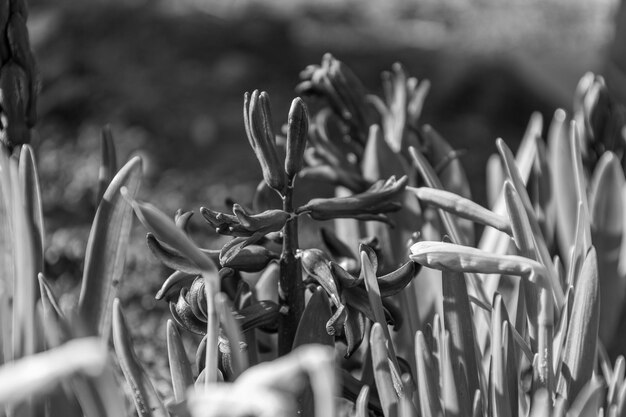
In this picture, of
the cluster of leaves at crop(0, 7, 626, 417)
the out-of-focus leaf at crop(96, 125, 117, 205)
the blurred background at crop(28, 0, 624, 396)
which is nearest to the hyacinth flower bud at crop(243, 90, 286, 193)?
the cluster of leaves at crop(0, 7, 626, 417)

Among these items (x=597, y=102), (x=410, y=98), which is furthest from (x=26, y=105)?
(x=597, y=102)

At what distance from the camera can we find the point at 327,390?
13.0 inches

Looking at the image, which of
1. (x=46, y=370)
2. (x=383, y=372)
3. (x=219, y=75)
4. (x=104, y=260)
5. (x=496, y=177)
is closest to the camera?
(x=46, y=370)

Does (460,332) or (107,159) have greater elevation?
(107,159)

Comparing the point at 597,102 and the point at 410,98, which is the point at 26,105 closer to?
the point at 410,98

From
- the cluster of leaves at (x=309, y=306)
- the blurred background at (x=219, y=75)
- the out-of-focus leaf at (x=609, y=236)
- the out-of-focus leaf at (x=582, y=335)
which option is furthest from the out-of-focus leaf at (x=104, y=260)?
the blurred background at (x=219, y=75)

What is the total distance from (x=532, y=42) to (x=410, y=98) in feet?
9.62

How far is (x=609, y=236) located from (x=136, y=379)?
55 cm

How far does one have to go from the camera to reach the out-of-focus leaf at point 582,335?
1.93 feet

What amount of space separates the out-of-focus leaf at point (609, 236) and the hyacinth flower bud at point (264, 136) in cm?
41

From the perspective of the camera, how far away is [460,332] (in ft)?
2.03

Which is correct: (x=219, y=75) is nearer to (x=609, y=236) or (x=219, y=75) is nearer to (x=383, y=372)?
(x=609, y=236)

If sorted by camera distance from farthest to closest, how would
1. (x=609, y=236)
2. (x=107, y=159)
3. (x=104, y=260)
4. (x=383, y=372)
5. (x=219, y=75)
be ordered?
(x=219, y=75), (x=609, y=236), (x=107, y=159), (x=104, y=260), (x=383, y=372)

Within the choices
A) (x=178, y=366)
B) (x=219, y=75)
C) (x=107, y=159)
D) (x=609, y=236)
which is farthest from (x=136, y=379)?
(x=219, y=75)
